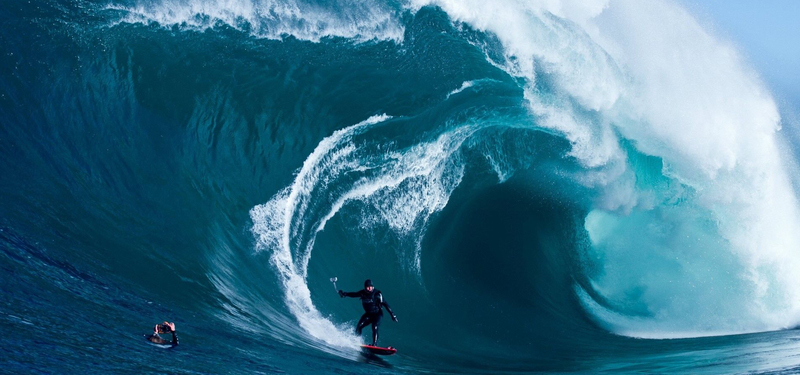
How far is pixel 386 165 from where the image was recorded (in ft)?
39.7

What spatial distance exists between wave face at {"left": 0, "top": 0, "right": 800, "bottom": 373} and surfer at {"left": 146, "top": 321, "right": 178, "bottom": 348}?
20cm

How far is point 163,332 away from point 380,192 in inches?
248

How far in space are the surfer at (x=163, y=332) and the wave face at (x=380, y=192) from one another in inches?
8.0

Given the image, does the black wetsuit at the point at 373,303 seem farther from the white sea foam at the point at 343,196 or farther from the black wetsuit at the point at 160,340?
the black wetsuit at the point at 160,340

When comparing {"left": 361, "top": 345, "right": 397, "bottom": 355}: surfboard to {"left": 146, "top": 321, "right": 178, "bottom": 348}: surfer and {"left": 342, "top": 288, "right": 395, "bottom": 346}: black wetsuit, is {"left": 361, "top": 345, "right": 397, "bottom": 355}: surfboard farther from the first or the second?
{"left": 146, "top": 321, "right": 178, "bottom": 348}: surfer

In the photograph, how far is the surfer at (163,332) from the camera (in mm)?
6020

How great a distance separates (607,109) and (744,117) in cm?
396

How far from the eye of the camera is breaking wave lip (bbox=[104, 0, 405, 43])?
38.2ft

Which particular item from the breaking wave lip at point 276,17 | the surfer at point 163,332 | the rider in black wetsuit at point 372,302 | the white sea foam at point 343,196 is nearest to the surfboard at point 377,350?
the rider in black wetsuit at point 372,302

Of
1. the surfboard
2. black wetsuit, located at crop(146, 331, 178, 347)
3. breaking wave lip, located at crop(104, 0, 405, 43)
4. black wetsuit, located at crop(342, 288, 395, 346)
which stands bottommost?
black wetsuit, located at crop(146, 331, 178, 347)

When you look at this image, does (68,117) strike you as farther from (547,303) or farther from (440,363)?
(547,303)

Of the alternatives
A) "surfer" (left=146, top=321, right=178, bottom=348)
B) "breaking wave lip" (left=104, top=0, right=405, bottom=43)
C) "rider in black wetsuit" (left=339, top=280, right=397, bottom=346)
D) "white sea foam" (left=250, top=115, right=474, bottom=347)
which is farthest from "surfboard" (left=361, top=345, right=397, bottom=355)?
"breaking wave lip" (left=104, top=0, right=405, bottom=43)

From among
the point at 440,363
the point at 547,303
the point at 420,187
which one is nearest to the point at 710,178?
the point at 547,303

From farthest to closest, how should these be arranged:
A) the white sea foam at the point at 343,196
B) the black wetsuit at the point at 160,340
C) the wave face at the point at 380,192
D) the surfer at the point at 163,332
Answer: the white sea foam at the point at 343,196 < the wave face at the point at 380,192 < the black wetsuit at the point at 160,340 < the surfer at the point at 163,332
